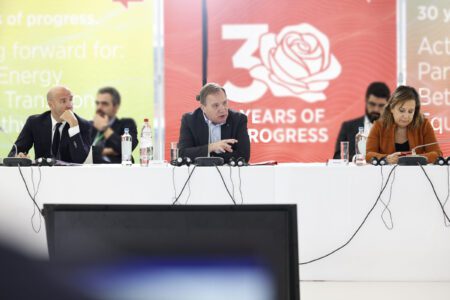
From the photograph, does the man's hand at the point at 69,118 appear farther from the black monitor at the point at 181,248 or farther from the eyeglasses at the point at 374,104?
the black monitor at the point at 181,248

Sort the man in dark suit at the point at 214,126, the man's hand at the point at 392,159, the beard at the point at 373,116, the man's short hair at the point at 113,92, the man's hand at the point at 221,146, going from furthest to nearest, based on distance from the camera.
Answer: the man's short hair at the point at 113,92 < the beard at the point at 373,116 < the man in dark suit at the point at 214,126 < the man's hand at the point at 221,146 < the man's hand at the point at 392,159

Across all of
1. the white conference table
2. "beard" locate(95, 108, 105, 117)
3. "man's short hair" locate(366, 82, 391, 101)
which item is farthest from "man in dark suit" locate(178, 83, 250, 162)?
"man's short hair" locate(366, 82, 391, 101)

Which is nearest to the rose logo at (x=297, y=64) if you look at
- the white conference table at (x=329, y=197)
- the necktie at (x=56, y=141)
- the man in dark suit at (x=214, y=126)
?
the man in dark suit at (x=214, y=126)

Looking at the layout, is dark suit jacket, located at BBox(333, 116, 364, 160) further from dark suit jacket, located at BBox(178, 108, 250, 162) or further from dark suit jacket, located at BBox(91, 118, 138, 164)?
dark suit jacket, located at BBox(91, 118, 138, 164)

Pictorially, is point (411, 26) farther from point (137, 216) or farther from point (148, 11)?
point (137, 216)

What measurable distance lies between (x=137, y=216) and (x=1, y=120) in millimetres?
5112

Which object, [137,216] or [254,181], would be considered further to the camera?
[254,181]

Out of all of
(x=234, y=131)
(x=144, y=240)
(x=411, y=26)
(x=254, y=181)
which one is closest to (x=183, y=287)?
(x=144, y=240)

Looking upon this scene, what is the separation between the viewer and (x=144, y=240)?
0.52 meters

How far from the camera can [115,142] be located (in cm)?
509

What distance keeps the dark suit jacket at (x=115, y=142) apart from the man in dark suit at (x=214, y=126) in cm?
137

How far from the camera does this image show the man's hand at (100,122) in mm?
5141

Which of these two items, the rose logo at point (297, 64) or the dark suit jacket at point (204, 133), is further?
the rose logo at point (297, 64)

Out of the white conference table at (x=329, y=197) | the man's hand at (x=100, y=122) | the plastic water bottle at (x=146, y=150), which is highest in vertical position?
the man's hand at (x=100, y=122)
